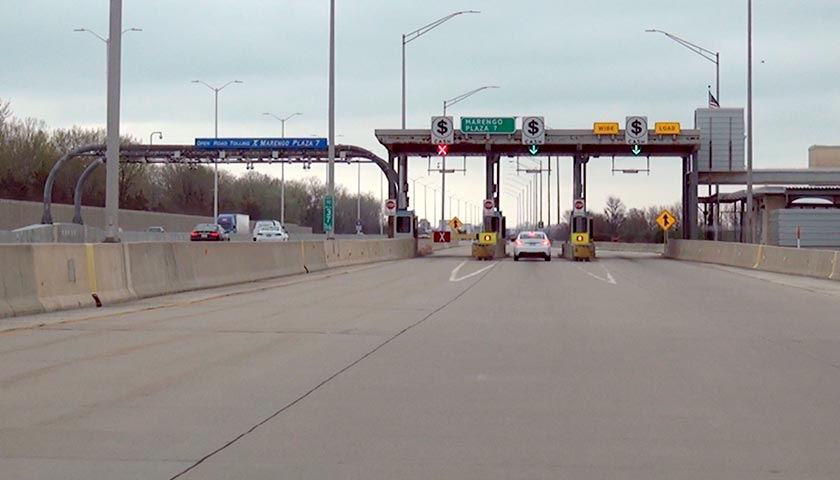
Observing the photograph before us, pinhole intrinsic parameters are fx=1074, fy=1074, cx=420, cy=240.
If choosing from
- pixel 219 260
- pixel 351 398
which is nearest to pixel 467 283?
pixel 219 260

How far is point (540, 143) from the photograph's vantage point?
56.7 metres

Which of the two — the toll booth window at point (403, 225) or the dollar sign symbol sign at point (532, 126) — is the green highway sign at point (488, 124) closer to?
the dollar sign symbol sign at point (532, 126)

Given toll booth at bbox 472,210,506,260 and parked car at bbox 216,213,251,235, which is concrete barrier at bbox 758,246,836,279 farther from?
parked car at bbox 216,213,251,235

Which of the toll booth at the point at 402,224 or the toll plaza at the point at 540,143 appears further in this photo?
the toll booth at the point at 402,224

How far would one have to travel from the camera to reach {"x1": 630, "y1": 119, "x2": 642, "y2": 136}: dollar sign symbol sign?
55438 millimetres

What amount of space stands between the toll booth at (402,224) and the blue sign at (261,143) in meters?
15.1

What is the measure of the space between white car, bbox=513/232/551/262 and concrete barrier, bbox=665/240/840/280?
24.1 ft

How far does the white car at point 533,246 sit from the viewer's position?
50.6m

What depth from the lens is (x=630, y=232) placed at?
461ft

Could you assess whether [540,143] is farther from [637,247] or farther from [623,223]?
[623,223]

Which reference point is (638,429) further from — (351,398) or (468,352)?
(468,352)

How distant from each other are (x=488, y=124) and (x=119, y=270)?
3879cm

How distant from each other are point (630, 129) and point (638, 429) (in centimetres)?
4841

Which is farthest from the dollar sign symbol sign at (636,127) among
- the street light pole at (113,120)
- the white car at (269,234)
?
the street light pole at (113,120)
